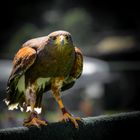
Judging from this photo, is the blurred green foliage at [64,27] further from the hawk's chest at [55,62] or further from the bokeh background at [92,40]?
the hawk's chest at [55,62]

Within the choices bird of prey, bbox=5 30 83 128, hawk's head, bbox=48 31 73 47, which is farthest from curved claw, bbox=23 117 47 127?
hawk's head, bbox=48 31 73 47

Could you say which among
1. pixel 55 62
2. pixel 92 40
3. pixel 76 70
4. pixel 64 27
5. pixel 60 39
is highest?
pixel 60 39

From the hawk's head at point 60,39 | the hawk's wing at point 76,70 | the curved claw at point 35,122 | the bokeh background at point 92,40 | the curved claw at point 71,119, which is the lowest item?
the bokeh background at point 92,40

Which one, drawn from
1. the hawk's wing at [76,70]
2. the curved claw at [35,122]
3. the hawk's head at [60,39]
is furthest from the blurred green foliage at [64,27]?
the curved claw at [35,122]

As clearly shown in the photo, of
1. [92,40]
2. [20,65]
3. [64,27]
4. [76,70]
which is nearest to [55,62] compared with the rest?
[20,65]

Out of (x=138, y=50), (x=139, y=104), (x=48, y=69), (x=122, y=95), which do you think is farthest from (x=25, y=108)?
(x=138, y=50)

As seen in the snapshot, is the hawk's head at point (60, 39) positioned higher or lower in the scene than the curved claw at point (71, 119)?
higher

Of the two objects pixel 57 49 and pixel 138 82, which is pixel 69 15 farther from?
pixel 57 49

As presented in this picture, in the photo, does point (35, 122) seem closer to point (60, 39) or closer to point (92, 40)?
point (60, 39)
